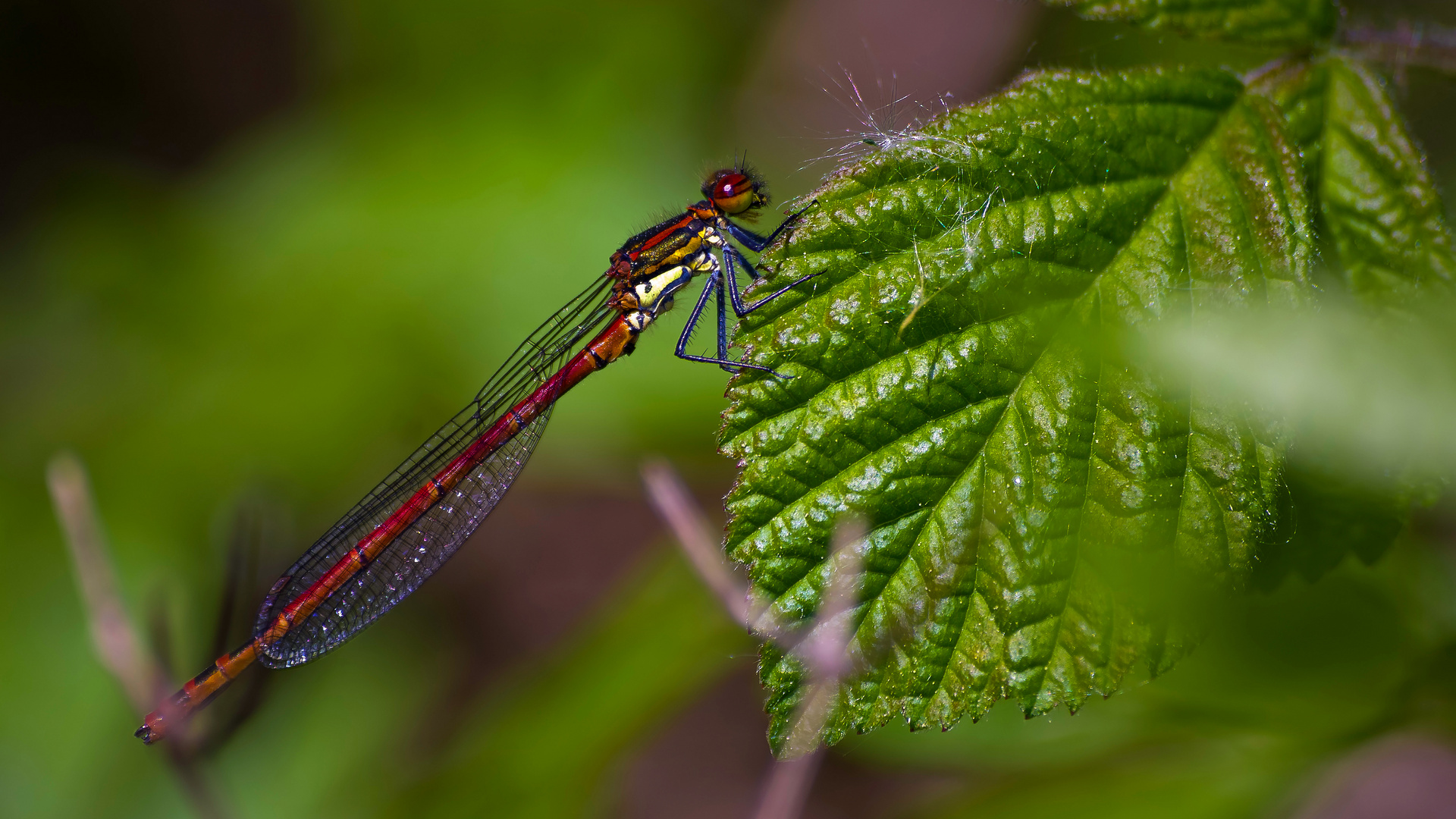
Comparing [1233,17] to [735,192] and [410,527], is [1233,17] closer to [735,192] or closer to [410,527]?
[735,192]

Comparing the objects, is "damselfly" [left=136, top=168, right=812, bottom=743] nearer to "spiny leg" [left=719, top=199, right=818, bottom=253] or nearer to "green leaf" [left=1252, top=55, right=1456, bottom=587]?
"spiny leg" [left=719, top=199, right=818, bottom=253]

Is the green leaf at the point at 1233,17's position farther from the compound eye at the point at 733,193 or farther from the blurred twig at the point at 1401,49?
the compound eye at the point at 733,193

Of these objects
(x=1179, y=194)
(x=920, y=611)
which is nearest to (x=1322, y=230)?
(x=1179, y=194)

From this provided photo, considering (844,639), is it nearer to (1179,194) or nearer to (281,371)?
(1179,194)

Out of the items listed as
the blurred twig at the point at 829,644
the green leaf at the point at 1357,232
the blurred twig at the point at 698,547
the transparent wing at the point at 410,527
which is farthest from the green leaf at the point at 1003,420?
the transparent wing at the point at 410,527

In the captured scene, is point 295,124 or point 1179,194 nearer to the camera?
point 1179,194

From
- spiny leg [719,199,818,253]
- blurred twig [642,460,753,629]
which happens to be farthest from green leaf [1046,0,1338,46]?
blurred twig [642,460,753,629]

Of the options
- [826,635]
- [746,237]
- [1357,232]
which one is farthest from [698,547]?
[1357,232]

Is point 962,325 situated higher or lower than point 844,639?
higher
